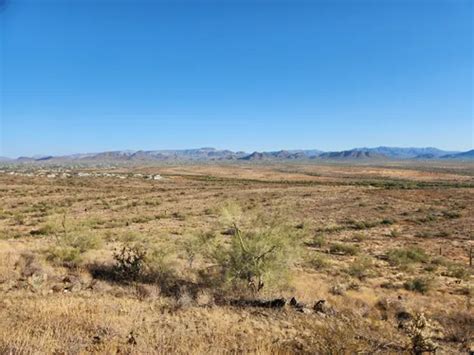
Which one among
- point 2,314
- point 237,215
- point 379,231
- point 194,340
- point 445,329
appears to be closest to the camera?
point 194,340

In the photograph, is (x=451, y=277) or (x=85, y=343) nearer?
(x=85, y=343)

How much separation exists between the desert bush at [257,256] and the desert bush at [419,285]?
5566 mm

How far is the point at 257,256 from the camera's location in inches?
461

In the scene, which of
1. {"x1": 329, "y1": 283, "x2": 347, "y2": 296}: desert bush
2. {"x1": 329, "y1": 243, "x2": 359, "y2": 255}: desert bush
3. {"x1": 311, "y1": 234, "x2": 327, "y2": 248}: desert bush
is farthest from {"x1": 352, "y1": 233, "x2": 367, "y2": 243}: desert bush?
{"x1": 329, "y1": 283, "x2": 347, "y2": 296}: desert bush

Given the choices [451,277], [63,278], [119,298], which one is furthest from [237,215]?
[451,277]

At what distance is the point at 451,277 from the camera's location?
16.8m

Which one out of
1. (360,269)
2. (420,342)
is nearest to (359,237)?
(360,269)

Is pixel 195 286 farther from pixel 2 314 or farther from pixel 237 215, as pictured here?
pixel 2 314

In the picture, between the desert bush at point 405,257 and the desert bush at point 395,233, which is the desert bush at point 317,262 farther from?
the desert bush at point 395,233

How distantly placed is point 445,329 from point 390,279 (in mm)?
7332

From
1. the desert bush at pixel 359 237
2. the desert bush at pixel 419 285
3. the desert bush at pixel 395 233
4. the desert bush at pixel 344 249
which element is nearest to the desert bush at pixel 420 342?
the desert bush at pixel 419 285

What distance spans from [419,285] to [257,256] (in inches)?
279

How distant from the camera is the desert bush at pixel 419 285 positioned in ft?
46.5

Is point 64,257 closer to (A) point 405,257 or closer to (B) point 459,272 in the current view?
(A) point 405,257
